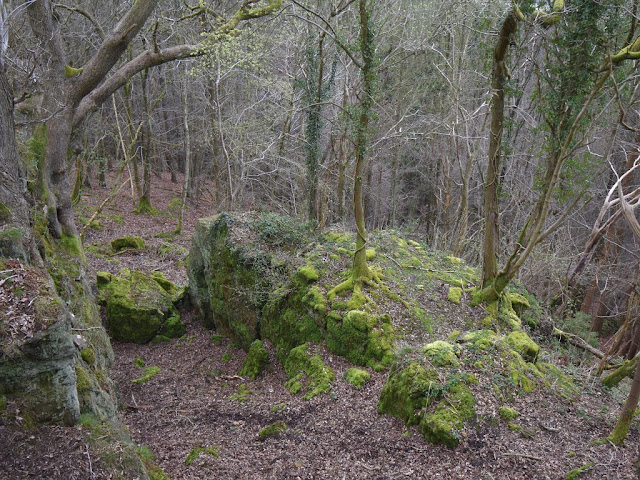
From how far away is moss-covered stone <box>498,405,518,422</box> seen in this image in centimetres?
515

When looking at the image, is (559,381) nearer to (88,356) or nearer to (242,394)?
(242,394)

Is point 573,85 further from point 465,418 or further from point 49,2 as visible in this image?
point 49,2

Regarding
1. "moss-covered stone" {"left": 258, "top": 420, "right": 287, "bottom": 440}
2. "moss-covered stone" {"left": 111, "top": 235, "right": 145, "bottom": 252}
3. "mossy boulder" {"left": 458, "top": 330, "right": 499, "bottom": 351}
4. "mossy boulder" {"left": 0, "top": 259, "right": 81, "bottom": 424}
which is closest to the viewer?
"mossy boulder" {"left": 0, "top": 259, "right": 81, "bottom": 424}

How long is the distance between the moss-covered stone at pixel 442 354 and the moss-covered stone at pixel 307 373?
1.74 meters

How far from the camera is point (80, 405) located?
152 inches

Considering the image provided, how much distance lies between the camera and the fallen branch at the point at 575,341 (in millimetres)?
8188

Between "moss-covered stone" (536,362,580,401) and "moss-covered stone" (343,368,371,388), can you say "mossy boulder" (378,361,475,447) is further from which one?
"moss-covered stone" (536,362,580,401)

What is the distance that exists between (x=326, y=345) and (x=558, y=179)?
4.62 meters

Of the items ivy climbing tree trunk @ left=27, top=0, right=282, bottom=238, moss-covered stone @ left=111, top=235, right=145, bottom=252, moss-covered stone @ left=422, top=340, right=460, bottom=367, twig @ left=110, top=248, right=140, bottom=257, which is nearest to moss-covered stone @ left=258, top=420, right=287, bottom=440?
moss-covered stone @ left=422, top=340, right=460, bottom=367

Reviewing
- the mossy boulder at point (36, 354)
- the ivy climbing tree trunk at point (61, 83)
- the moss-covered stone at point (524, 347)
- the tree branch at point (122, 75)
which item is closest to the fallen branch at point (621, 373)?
the moss-covered stone at point (524, 347)

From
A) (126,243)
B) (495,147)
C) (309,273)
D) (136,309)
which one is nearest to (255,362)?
(309,273)

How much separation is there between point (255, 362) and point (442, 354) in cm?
378

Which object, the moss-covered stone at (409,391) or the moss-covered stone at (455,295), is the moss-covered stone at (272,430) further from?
the moss-covered stone at (455,295)

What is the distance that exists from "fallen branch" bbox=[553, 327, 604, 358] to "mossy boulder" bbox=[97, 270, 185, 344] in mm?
8327
